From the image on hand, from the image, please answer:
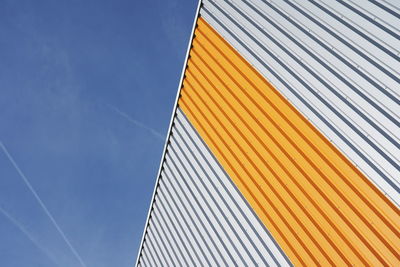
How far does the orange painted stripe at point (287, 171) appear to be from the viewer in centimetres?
442

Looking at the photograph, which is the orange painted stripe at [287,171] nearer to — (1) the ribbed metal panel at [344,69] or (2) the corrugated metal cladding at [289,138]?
(2) the corrugated metal cladding at [289,138]

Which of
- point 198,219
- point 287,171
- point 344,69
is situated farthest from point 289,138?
point 198,219

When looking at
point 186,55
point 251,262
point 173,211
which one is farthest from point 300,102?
point 173,211

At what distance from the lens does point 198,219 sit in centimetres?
780

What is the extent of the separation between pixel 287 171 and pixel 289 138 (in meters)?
0.59

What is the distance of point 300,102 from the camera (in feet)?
18.6

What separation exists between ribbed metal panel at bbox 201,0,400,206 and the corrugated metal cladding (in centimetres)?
2

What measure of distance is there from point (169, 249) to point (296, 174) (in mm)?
4930

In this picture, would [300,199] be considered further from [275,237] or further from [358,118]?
[358,118]

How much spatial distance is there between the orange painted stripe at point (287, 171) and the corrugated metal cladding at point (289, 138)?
0.02 m

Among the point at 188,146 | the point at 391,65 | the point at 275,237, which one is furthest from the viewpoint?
the point at 188,146

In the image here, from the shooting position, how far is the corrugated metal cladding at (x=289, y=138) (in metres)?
4.49

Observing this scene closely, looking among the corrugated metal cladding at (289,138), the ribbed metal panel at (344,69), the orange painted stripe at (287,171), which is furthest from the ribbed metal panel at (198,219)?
the ribbed metal panel at (344,69)

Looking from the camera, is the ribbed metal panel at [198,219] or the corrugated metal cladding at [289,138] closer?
the corrugated metal cladding at [289,138]
